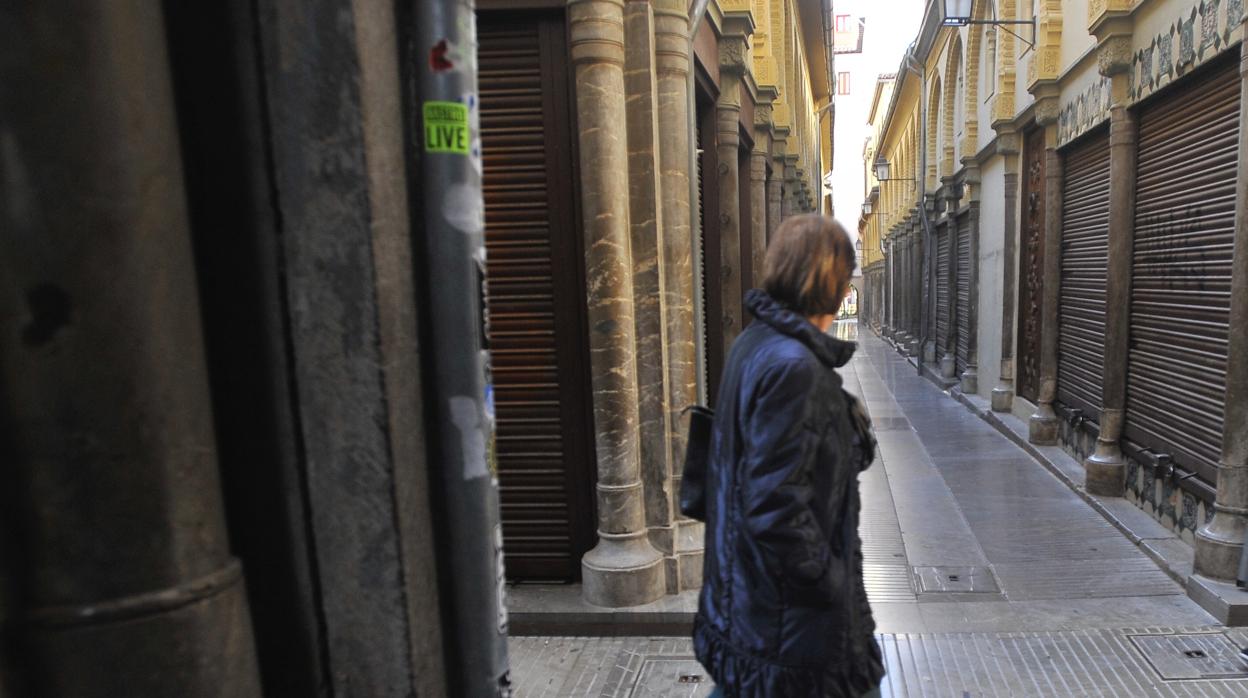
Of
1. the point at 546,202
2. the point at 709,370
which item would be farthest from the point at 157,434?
the point at 709,370

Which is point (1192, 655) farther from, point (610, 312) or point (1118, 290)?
point (1118, 290)

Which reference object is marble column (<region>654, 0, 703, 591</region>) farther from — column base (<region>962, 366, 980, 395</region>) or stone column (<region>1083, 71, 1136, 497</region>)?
column base (<region>962, 366, 980, 395</region>)

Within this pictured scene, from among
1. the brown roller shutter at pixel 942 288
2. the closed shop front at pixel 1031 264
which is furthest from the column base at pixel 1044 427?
the brown roller shutter at pixel 942 288

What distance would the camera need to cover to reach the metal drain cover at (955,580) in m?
5.64

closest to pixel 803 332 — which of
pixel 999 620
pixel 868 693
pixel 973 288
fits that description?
pixel 868 693

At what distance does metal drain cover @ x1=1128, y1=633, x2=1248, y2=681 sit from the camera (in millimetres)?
4203

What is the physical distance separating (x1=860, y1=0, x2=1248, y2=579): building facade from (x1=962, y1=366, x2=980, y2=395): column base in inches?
1.0

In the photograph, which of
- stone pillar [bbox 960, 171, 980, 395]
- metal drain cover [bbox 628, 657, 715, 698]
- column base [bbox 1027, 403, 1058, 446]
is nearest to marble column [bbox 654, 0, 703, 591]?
metal drain cover [bbox 628, 657, 715, 698]

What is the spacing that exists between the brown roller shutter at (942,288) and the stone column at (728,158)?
40.5ft

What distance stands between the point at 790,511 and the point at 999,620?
3.73m

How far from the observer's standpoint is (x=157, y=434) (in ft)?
3.16

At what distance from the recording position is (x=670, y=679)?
169 inches

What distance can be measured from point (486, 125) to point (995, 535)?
550cm

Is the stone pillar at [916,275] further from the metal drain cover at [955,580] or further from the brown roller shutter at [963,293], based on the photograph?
the metal drain cover at [955,580]
